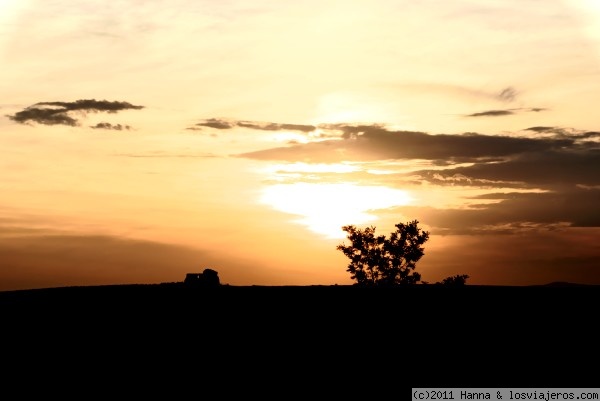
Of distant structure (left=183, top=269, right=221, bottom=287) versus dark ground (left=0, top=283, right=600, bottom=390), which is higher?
distant structure (left=183, top=269, right=221, bottom=287)

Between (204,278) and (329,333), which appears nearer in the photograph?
(329,333)

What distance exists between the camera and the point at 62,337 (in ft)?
112

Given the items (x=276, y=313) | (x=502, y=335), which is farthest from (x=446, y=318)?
(x=276, y=313)

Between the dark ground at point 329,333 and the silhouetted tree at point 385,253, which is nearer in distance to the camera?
the dark ground at point 329,333

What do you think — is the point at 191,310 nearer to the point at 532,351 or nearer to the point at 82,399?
the point at 82,399

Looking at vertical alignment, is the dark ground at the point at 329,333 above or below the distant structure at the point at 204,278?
below

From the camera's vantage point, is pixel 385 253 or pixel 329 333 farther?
pixel 385 253

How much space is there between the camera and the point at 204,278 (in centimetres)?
4719

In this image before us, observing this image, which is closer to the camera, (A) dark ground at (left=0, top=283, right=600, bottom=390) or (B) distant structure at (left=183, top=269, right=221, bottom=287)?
(A) dark ground at (left=0, top=283, right=600, bottom=390)

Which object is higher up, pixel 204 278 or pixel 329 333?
pixel 204 278

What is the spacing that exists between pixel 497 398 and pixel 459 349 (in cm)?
561

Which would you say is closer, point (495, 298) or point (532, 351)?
point (532, 351)

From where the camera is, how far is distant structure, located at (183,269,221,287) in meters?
46.0

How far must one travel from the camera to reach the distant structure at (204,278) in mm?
45969
